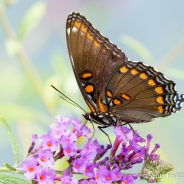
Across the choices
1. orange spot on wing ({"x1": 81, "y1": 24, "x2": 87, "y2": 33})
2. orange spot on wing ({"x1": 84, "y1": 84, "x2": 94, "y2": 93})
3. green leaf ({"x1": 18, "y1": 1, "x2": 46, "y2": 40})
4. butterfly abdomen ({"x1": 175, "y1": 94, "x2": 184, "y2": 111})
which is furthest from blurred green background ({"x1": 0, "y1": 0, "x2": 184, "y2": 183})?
orange spot on wing ({"x1": 81, "y1": 24, "x2": 87, "y2": 33})

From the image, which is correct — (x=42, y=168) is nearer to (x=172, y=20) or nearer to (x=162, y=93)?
(x=162, y=93)

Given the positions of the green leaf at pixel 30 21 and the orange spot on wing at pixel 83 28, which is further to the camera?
the green leaf at pixel 30 21

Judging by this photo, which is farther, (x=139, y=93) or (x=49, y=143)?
(x=139, y=93)

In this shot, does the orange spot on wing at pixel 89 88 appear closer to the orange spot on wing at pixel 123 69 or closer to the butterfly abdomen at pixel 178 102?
the orange spot on wing at pixel 123 69

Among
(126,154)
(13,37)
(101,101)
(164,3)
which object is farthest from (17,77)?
(164,3)

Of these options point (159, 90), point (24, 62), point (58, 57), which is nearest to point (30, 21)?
point (24, 62)

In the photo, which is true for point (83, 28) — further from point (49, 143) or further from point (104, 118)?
point (49, 143)

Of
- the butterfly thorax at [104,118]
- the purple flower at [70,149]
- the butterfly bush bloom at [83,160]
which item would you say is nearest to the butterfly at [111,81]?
the butterfly thorax at [104,118]
